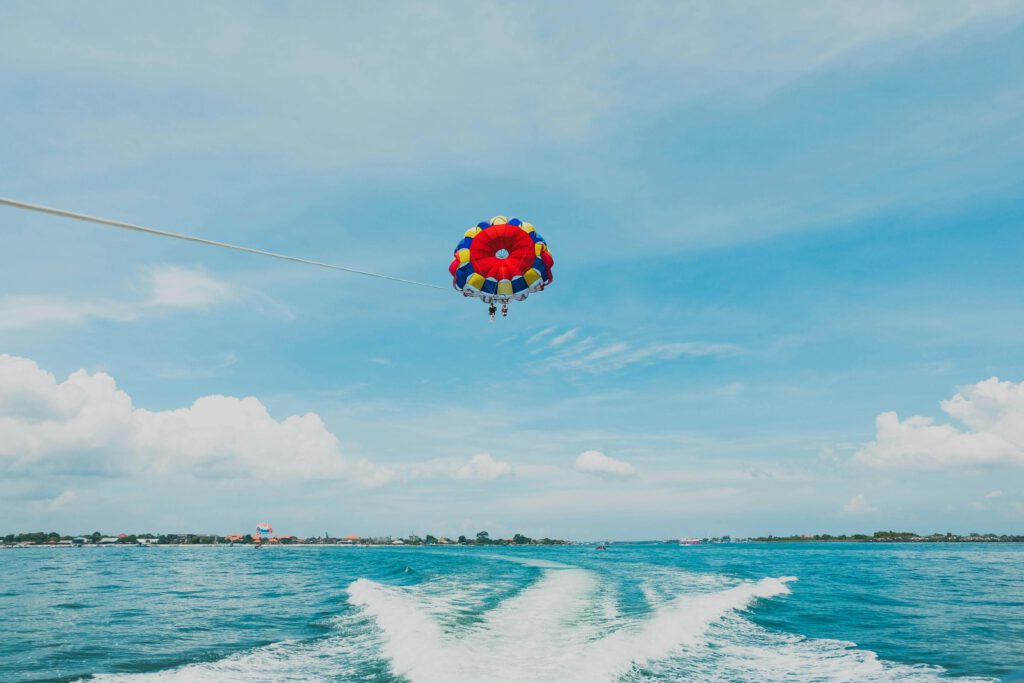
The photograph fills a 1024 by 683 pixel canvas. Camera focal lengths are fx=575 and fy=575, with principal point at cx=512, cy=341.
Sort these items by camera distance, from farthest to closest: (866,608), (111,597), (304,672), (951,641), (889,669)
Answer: (111,597), (866,608), (951,641), (889,669), (304,672)

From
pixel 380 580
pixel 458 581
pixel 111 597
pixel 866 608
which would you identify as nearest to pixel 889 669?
pixel 866 608

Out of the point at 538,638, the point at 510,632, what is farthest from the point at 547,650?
the point at 510,632

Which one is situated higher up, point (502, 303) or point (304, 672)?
point (502, 303)

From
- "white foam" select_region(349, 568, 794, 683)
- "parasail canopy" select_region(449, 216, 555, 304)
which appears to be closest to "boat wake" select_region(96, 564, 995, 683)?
"white foam" select_region(349, 568, 794, 683)

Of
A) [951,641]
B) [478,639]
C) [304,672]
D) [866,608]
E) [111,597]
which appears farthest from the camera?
[111,597]

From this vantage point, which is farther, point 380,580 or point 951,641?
point 380,580

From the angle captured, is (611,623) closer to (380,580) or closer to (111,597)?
(380,580)

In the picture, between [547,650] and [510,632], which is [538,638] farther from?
[547,650]

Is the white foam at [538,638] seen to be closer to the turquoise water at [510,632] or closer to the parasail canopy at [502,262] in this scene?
the turquoise water at [510,632]

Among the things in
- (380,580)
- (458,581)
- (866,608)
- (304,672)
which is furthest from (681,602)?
(380,580)

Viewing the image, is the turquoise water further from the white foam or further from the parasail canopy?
the parasail canopy

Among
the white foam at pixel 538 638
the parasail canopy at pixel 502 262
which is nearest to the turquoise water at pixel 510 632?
the white foam at pixel 538 638
